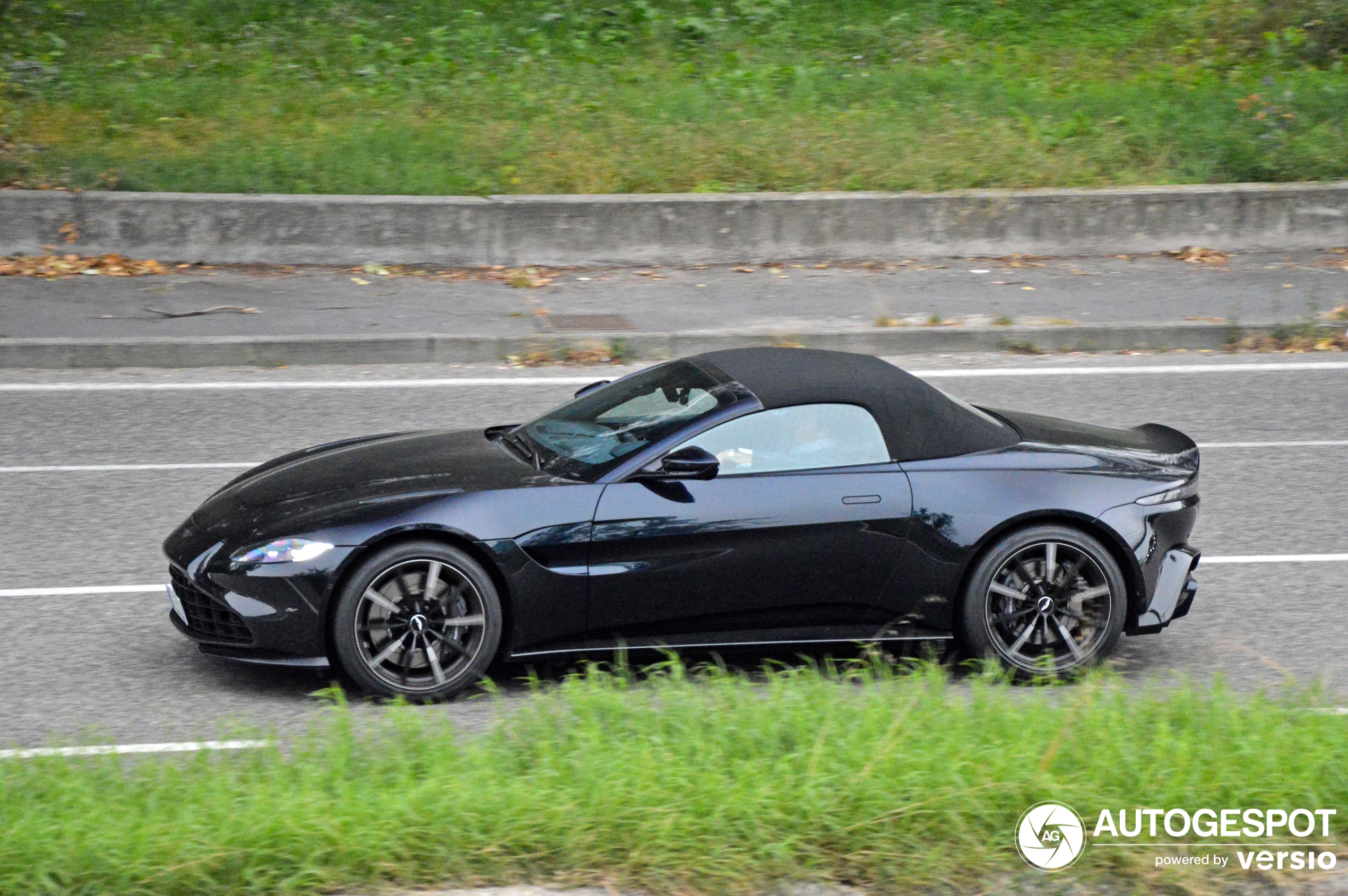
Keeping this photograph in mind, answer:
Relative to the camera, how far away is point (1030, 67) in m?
18.4

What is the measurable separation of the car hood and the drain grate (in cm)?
600

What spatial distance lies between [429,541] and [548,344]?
6637mm

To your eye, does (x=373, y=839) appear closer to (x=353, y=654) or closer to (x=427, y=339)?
(x=353, y=654)

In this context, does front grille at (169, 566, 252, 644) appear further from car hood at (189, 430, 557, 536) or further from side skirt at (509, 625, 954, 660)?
side skirt at (509, 625, 954, 660)

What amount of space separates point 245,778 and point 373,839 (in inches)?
26.1

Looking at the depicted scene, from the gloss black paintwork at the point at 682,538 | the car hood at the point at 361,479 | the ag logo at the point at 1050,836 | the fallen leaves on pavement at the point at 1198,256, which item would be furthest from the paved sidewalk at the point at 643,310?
the ag logo at the point at 1050,836

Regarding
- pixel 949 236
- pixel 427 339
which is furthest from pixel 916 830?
pixel 949 236

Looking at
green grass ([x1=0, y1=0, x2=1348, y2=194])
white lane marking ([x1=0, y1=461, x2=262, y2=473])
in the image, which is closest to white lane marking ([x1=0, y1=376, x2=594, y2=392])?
white lane marking ([x1=0, y1=461, x2=262, y2=473])

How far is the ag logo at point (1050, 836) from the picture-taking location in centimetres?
396

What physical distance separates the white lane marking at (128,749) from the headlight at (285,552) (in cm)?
69

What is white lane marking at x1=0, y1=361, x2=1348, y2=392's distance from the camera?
36.3 ft

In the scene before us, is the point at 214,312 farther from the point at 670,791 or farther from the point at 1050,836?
the point at 1050,836

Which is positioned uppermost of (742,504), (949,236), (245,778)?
(949,236)

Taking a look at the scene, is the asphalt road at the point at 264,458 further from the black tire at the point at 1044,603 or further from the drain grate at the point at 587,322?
Answer: the drain grate at the point at 587,322
